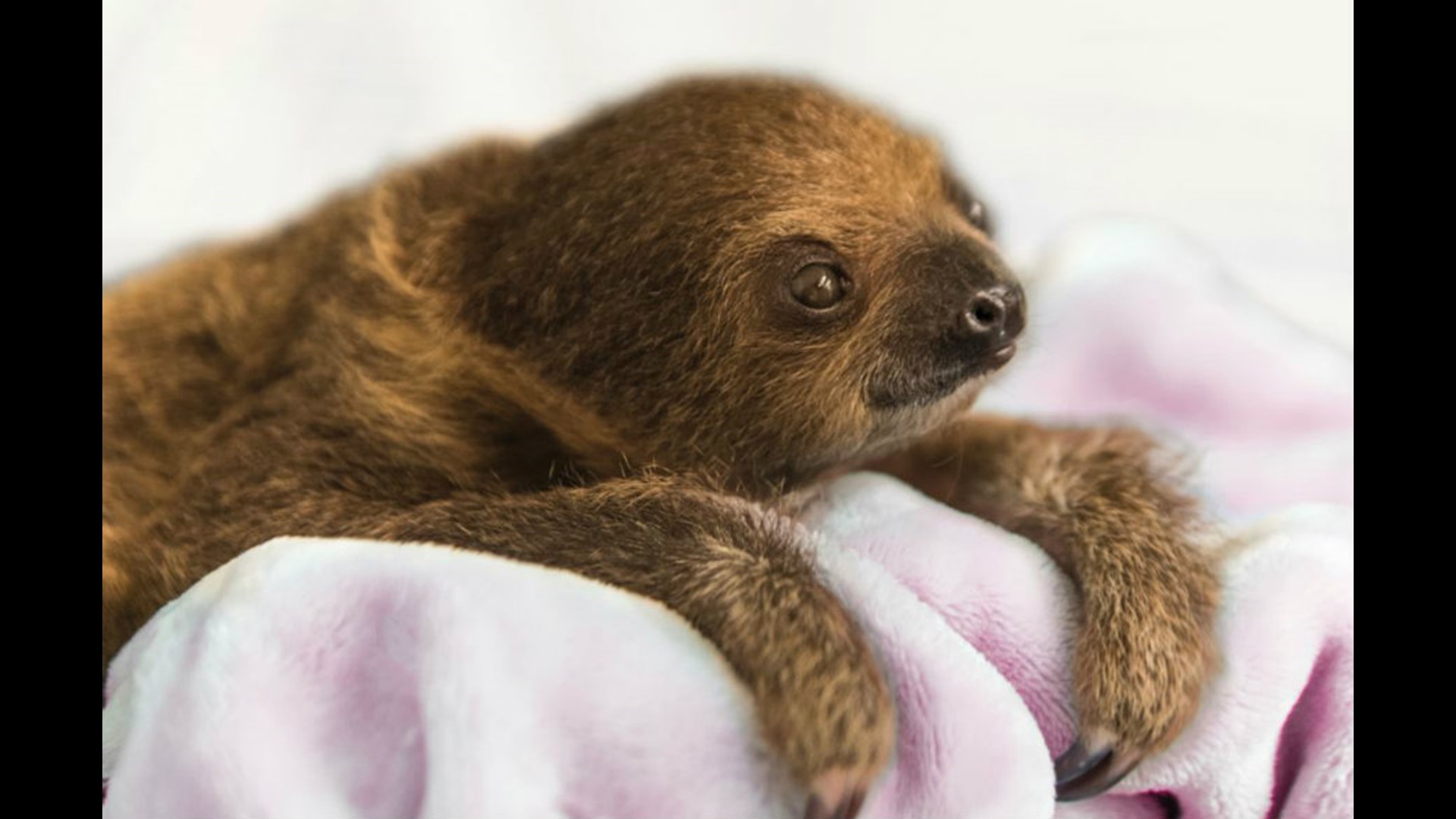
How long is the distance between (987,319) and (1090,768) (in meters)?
0.49

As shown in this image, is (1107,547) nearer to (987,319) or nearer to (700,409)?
(987,319)

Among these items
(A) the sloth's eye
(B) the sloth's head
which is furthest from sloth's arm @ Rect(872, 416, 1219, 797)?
(A) the sloth's eye

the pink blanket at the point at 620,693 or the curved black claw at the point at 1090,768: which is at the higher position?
the pink blanket at the point at 620,693

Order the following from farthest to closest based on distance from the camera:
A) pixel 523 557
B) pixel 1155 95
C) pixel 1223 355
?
1. pixel 1155 95
2. pixel 1223 355
3. pixel 523 557

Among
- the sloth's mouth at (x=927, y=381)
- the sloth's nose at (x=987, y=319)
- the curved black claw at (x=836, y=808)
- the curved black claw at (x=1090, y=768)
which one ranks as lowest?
the curved black claw at (x=1090, y=768)

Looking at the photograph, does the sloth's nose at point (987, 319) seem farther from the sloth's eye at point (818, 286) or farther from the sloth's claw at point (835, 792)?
the sloth's claw at point (835, 792)

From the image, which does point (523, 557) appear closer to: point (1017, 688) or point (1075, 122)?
point (1017, 688)

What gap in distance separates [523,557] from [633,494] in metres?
0.14

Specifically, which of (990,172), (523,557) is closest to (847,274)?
(523,557)

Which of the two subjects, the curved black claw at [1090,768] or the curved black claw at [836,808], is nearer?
the curved black claw at [836,808]

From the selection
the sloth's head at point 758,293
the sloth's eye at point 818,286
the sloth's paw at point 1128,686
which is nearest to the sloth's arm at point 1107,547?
the sloth's paw at point 1128,686

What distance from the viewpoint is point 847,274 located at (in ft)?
4.56

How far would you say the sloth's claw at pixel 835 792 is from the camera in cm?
112

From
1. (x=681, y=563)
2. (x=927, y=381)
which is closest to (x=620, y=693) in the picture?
(x=681, y=563)
